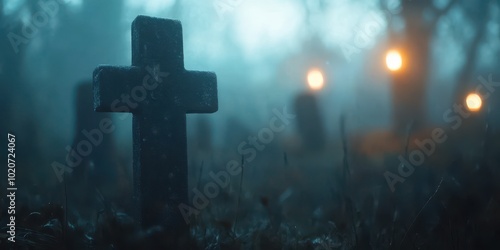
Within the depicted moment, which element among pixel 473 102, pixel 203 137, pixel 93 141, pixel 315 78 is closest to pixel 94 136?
pixel 93 141

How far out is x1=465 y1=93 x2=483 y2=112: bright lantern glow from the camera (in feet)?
37.8

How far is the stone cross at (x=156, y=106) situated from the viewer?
3.32 metres

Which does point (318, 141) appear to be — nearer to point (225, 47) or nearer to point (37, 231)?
point (225, 47)

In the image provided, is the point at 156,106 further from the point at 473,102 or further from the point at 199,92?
the point at 473,102

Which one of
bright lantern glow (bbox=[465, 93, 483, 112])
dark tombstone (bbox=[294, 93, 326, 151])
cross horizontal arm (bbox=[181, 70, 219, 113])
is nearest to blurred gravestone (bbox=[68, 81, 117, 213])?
cross horizontal arm (bbox=[181, 70, 219, 113])

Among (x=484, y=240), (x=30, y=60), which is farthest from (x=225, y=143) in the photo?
(x=484, y=240)

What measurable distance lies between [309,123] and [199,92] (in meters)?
11.4

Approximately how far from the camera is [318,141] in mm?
14328

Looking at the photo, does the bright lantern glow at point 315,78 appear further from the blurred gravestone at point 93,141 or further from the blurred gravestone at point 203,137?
the blurred gravestone at point 93,141

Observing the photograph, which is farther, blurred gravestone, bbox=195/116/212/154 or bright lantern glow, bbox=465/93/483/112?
bright lantern glow, bbox=465/93/483/112

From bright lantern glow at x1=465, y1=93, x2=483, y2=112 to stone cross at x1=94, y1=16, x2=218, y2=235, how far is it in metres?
10.1

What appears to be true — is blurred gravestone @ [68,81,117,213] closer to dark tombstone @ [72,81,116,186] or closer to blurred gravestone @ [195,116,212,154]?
dark tombstone @ [72,81,116,186]

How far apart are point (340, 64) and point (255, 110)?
4436 millimetres

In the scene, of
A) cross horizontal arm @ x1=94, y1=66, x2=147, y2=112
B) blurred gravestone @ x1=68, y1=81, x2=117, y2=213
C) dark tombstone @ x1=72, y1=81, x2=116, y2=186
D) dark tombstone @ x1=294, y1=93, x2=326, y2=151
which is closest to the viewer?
cross horizontal arm @ x1=94, y1=66, x2=147, y2=112
